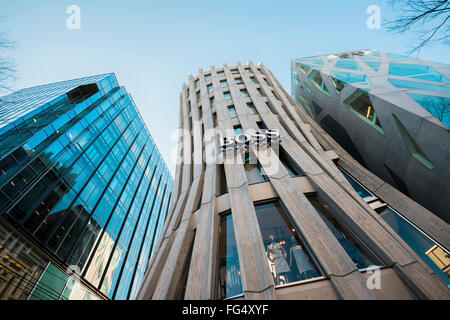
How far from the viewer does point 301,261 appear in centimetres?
592

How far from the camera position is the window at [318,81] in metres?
16.8

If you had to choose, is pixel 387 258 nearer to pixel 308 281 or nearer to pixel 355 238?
pixel 355 238

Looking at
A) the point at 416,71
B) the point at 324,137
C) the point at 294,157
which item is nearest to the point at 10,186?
the point at 294,157

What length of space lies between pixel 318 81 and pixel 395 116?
923cm

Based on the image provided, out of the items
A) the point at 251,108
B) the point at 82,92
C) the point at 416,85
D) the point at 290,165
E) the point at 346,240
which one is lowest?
the point at 346,240

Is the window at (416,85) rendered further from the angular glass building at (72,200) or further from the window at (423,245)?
the angular glass building at (72,200)

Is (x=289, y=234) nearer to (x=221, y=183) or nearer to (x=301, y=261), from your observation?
(x=301, y=261)

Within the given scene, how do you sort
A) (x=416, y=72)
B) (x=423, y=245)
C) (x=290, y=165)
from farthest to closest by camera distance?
(x=416, y=72), (x=290, y=165), (x=423, y=245)

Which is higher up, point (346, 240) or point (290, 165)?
point (290, 165)

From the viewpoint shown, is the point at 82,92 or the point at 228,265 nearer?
the point at 228,265

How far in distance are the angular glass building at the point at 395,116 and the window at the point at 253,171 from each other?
7.65 m

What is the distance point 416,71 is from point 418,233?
35.8 ft

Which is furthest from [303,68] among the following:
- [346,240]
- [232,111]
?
[346,240]

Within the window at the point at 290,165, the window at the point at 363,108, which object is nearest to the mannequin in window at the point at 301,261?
the window at the point at 290,165
